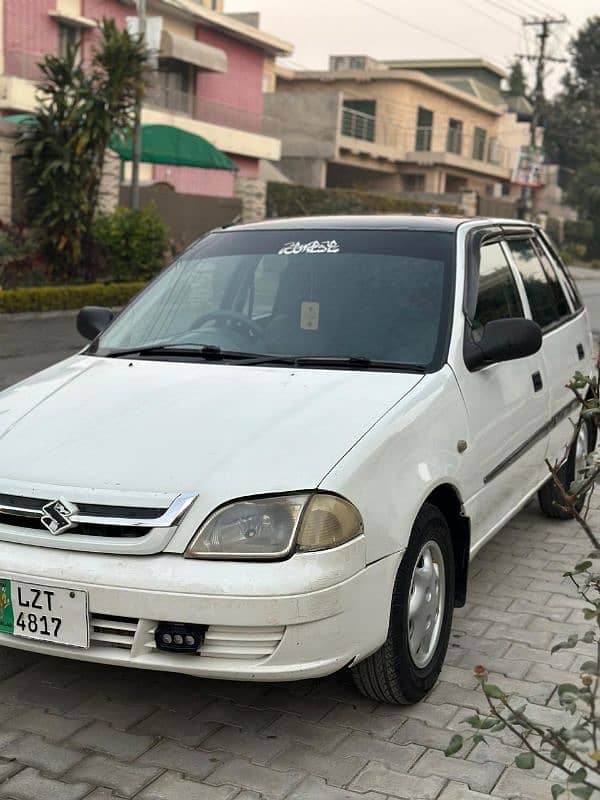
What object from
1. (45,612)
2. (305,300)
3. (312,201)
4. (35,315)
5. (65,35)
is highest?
(65,35)

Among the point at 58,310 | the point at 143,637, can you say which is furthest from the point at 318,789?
the point at 58,310

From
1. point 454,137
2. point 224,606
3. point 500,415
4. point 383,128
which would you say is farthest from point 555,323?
point 454,137

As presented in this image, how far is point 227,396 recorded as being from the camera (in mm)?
3738

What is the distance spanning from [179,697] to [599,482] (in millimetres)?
1878

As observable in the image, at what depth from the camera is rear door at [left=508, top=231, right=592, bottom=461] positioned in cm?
539

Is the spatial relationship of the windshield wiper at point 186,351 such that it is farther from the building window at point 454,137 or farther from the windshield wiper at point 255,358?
the building window at point 454,137

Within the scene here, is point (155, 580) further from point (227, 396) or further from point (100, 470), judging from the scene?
point (227, 396)

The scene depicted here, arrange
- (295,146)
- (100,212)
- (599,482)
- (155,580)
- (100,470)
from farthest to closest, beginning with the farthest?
(295,146) < (100,212) < (100,470) < (155,580) < (599,482)

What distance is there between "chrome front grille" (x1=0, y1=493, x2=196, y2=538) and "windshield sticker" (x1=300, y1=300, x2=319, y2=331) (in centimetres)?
138

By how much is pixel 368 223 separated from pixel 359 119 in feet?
151

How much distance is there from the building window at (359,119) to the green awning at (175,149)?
934 inches

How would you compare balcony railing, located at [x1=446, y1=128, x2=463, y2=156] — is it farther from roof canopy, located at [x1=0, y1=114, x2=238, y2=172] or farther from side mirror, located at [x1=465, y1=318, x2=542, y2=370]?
side mirror, located at [x1=465, y1=318, x2=542, y2=370]

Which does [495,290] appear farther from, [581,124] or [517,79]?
[517,79]

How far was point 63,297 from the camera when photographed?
17688mm
